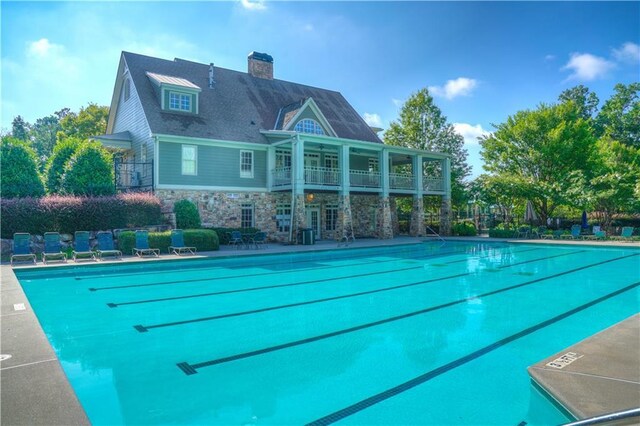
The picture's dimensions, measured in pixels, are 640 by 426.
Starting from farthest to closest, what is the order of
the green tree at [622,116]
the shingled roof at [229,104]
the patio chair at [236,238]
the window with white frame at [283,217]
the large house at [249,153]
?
the green tree at [622,116]
the window with white frame at [283,217]
the shingled roof at [229,104]
the large house at [249,153]
the patio chair at [236,238]

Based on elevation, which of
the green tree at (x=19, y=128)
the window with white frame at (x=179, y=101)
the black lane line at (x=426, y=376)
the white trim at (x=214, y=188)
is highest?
the green tree at (x=19, y=128)

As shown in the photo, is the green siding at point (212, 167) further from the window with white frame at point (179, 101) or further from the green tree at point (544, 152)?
the green tree at point (544, 152)

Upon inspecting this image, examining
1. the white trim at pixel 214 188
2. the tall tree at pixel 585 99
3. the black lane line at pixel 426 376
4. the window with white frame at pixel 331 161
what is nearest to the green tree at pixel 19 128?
the white trim at pixel 214 188

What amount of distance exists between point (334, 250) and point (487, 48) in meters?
10.5

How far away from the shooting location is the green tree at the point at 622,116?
4159cm

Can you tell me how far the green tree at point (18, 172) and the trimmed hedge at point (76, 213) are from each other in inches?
63.3

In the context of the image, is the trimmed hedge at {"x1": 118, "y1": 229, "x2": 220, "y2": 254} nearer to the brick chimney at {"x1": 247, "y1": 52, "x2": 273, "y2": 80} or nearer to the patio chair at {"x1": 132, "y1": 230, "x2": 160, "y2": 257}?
the patio chair at {"x1": 132, "y1": 230, "x2": 160, "y2": 257}

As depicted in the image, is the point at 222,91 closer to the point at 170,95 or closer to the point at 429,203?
the point at 170,95

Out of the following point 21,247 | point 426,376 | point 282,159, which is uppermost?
point 282,159

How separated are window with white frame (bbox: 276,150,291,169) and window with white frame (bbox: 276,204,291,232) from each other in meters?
2.45

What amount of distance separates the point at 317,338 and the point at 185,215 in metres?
14.7

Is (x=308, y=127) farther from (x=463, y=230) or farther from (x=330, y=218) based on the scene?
(x=463, y=230)

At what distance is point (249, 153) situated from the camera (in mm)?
22641

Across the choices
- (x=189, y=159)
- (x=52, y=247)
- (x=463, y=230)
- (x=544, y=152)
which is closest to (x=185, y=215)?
(x=189, y=159)
